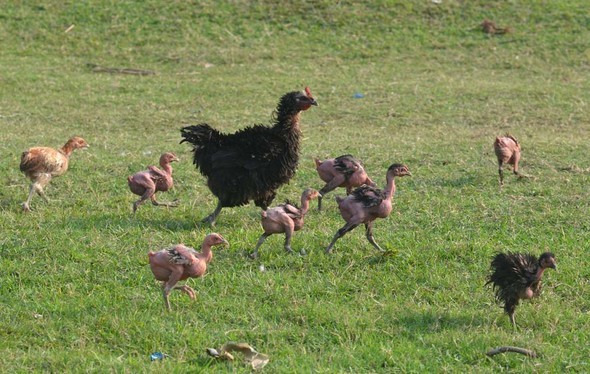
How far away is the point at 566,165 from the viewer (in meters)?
11.7

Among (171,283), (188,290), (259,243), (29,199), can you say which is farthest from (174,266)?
(29,199)

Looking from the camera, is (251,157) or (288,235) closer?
(288,235)

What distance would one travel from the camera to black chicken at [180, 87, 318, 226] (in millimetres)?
9172

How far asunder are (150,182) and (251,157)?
102 centimetres

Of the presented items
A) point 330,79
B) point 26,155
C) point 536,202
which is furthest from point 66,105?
point 536,202

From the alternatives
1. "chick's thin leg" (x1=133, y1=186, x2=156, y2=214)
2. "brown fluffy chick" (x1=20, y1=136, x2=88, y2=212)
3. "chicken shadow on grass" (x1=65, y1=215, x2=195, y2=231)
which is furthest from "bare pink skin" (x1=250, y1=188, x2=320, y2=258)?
"brown fluffy chick" (x1=20, y1=136, x2=88, y2=212)

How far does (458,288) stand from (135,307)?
249cm

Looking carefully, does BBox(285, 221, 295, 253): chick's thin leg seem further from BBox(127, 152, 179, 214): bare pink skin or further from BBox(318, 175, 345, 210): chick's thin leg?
BBox(127, 152, 179, 214): bare pink skin

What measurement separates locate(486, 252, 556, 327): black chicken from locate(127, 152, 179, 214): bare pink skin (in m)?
3.84

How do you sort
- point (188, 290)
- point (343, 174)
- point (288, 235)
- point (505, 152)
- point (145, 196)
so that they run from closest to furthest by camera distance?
point (188, 290)
point (288, 235)
point (145, 196)
point (343, 174)
point (505, 152)

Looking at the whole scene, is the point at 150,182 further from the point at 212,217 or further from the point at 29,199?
the point at 29,199

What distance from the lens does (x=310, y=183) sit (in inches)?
433

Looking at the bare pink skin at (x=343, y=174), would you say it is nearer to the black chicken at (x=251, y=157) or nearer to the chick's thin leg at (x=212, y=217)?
the black chicken at (x=251, y=157)

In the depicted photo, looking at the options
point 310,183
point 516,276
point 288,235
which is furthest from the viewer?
point 310,183
